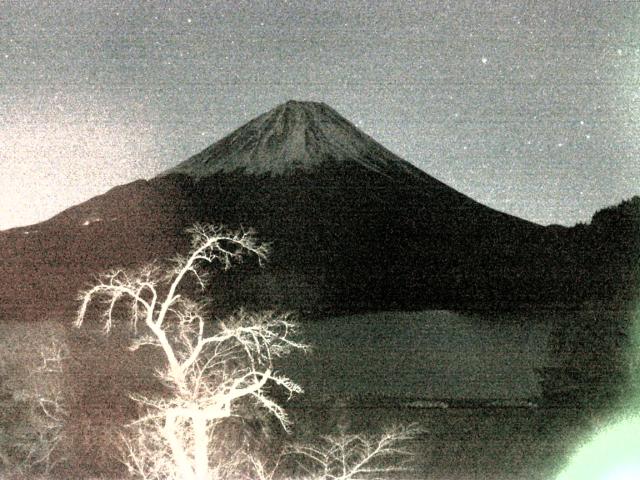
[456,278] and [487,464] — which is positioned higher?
[456,278]

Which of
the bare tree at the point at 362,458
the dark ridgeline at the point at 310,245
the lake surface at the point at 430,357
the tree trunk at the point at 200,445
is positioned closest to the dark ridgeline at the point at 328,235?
the dark ridgeline at the point at 310,245

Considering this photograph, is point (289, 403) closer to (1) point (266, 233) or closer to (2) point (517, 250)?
(2) point (517, 250)

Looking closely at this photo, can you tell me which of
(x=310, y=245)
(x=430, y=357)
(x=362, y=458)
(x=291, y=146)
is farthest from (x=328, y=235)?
(x=362, y=458)

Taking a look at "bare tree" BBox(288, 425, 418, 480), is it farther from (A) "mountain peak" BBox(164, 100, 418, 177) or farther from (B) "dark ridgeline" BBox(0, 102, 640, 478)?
(A) "mountain peak" BBox(164, 100, 418, 177)

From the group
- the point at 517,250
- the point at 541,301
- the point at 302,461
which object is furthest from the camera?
the point at 517,250

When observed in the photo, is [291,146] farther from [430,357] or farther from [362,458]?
[362,458]

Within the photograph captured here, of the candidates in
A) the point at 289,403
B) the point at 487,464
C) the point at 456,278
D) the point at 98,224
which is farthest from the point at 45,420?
→ the point at 98,224

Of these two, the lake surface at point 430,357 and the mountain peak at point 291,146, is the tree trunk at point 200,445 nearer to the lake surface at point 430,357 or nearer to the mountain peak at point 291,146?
the lake surface at point 430,357

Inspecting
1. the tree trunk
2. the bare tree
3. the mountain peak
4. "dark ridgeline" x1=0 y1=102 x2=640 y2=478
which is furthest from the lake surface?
the mountain peak
